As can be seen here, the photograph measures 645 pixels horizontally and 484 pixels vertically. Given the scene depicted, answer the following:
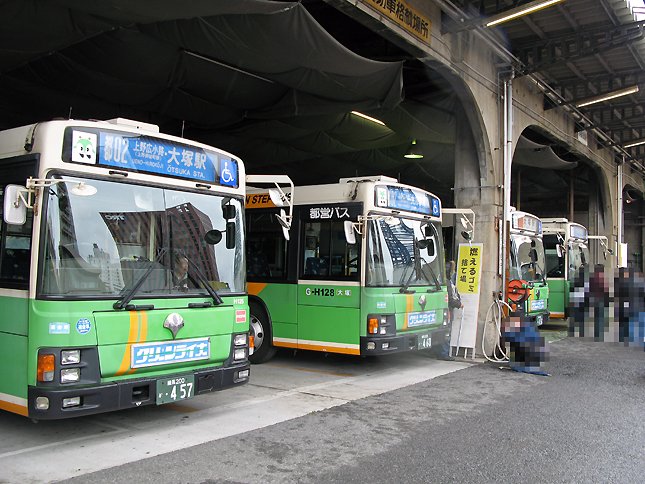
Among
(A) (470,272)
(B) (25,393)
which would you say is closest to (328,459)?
(B) (25,393)

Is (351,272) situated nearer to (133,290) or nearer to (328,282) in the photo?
(328,282)

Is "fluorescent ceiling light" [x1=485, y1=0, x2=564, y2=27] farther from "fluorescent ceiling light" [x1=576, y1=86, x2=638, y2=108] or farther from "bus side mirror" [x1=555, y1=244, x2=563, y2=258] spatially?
"bus side mirror" [x1=555, y1=244, x2=563, y2=258]

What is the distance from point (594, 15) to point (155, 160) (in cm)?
885

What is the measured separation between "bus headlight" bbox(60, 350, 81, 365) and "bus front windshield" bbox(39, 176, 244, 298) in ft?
1.52

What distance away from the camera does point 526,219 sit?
14.9 m

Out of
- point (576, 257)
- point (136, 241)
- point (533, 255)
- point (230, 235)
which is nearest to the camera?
point (136, 241)

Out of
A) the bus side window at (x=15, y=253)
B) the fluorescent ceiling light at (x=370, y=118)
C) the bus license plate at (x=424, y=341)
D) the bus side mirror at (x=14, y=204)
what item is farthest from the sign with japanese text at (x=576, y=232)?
the bus side mirror at (x=14, y=204)

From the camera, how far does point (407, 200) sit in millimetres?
9188

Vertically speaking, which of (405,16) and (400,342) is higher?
(405,16)

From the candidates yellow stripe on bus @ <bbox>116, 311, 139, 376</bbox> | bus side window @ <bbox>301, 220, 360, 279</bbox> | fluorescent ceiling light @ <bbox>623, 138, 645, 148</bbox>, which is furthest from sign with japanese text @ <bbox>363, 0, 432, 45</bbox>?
fluorescent ceiling light @ <bbox>623, 138, 645, 148</bbox>

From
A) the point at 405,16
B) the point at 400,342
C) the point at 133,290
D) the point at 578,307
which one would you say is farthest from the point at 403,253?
the point at 578,307

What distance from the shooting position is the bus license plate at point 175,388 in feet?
17.6

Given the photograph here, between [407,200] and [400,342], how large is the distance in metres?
2.17

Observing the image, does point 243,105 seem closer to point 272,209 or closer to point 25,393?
point 272,209
